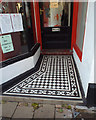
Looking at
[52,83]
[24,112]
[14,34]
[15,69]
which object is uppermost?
[14,34]

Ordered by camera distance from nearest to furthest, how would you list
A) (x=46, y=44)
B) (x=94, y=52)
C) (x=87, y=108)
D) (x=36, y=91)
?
1. (x=94, y=52)
2. (x=87, y=108)
3. (x=36, y=91)
4. (x=46, y=44)

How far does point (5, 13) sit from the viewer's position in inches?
84.7

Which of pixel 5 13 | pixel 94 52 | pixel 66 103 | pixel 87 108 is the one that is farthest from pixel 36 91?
pixel 5 13

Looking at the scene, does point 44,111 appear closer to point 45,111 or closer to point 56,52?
point 45,111

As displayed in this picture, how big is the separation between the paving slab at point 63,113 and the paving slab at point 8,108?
0.84 meters

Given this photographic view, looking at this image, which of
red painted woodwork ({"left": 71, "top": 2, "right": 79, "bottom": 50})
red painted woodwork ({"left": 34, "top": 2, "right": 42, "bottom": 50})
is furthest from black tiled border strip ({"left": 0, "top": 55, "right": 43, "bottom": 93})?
red painted woodwork ({"left": 71, "top": 2, "right": 79, "bottom": 50})

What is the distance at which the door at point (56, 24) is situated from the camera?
3275mm

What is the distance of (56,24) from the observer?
3.48 metres

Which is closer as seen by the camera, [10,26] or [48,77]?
[10,26]

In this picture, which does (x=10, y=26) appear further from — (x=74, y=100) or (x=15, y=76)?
(x=74, y=100)

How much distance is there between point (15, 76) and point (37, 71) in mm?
654

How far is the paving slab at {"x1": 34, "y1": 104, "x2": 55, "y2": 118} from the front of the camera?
67.0 inches

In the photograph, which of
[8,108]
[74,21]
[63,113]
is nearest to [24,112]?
[8,108]

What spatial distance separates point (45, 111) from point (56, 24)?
9.34 feet
